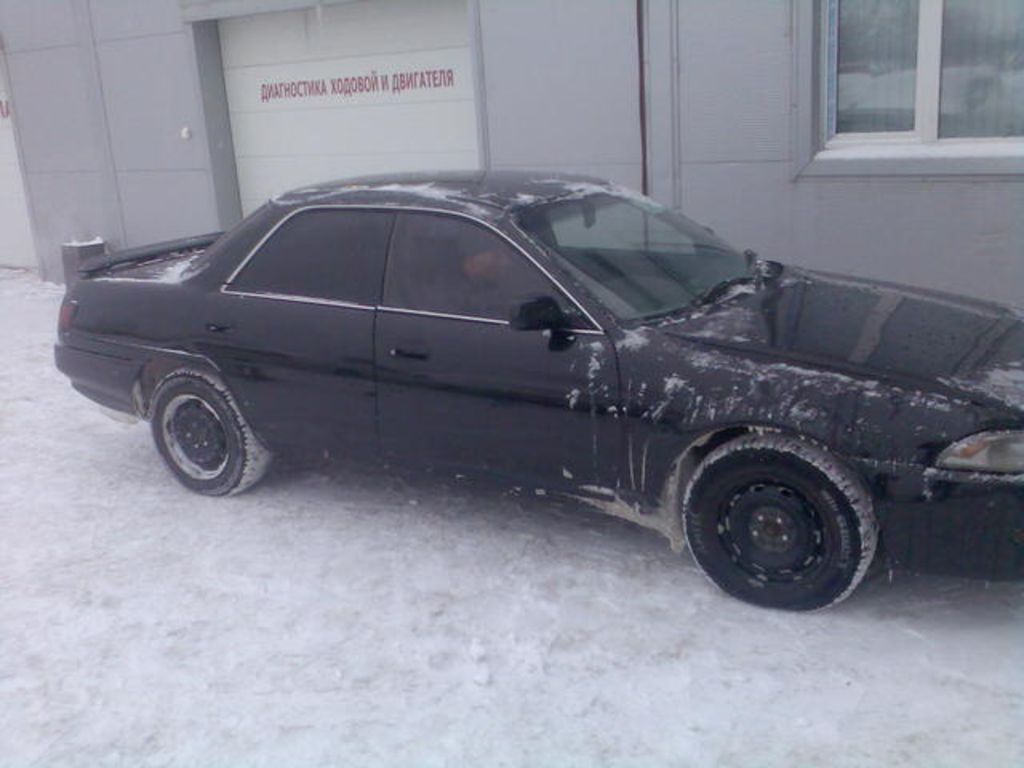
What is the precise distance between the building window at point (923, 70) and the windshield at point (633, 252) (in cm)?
Result: 232

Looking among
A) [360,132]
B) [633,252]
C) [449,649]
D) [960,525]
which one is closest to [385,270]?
[633,252]

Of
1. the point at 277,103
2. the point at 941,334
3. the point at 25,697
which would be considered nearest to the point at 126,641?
the point at 25,697

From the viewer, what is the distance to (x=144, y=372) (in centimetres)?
551

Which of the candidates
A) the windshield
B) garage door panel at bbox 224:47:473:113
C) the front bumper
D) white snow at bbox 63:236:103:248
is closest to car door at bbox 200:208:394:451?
the windshield

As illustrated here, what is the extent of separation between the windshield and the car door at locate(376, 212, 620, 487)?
0.19m

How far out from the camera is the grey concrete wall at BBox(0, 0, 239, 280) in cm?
1016

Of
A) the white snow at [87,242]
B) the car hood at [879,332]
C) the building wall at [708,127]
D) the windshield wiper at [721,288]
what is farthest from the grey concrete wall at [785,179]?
the white snow at [87,242]

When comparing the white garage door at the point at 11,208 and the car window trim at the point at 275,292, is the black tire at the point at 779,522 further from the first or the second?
the white garage door at the point at 11,208

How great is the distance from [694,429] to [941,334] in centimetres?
109

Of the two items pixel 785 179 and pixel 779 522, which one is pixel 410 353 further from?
pixel 785 179

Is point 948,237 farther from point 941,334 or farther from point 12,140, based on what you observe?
point 12,140

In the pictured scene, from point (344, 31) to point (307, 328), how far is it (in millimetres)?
5233

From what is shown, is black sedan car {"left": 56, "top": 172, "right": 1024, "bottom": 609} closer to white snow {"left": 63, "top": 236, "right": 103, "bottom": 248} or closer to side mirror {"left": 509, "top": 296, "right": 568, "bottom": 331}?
side mirror {"left": 509, "top": 296, "right": 568, "bottom": 331}

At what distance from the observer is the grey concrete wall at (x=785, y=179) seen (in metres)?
6.59
